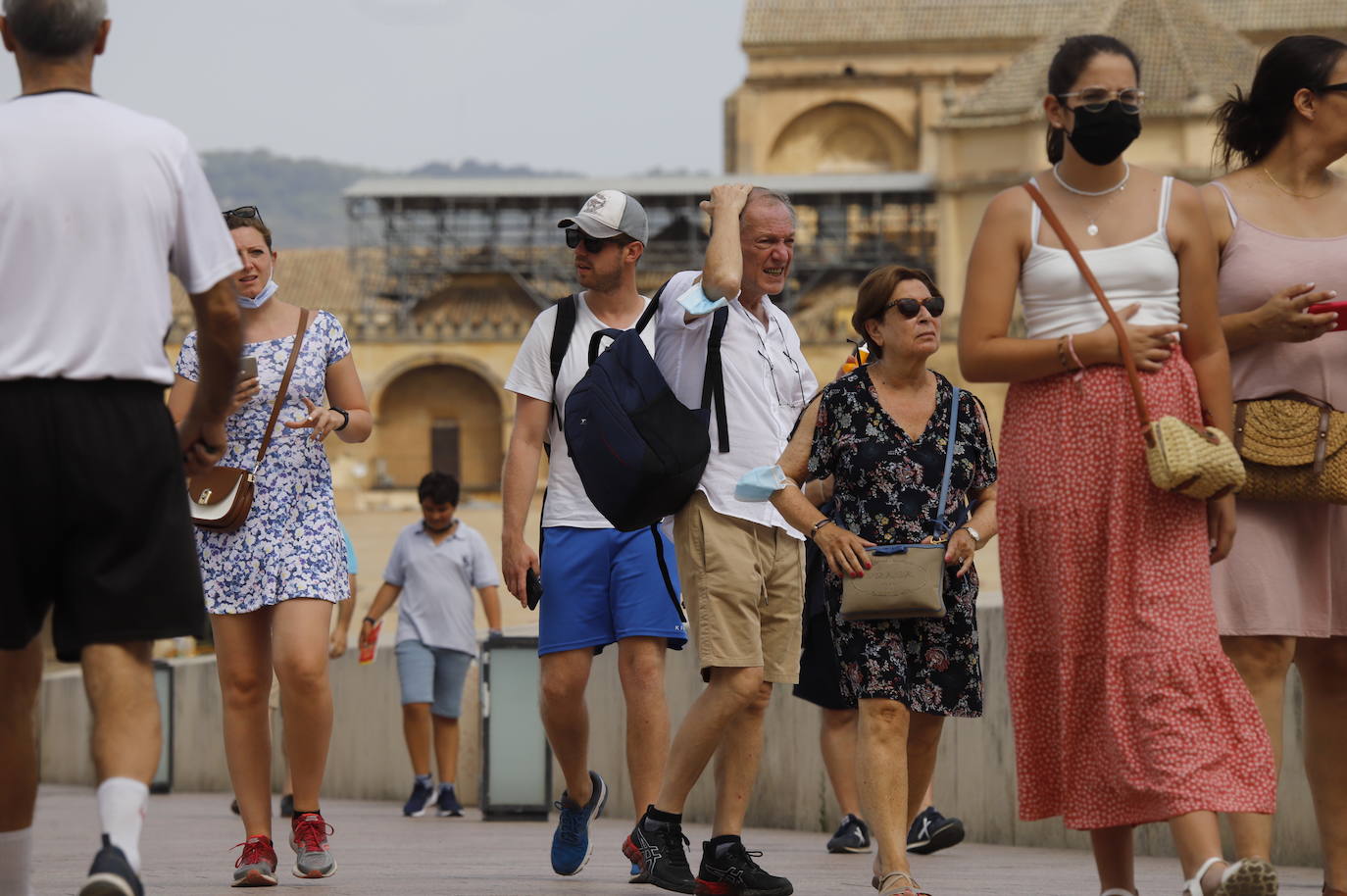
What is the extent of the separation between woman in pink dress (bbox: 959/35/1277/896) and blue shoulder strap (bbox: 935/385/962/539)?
1.26 meters

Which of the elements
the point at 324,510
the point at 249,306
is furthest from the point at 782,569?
the point at 249,306

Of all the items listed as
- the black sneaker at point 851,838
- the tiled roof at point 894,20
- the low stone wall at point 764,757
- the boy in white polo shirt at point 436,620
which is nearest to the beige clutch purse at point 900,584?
the low stone wall at point 764,757

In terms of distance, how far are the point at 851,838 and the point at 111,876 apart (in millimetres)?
5382

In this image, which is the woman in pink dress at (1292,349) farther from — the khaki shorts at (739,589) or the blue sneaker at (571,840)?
the blue sneaker at (571,840)

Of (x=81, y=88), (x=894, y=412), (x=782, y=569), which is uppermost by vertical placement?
(x=81, y=88)

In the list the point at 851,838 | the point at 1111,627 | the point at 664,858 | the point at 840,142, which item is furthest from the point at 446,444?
the point at 1111,627

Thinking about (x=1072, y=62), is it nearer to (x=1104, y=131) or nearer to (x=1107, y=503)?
(x=1104, y=131)

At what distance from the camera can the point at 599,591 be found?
24.3 feet

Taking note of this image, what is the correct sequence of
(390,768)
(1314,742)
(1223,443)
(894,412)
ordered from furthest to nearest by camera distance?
1. (390,768)
2. (894,412)
3. (1314,742)
4. (1223,443)

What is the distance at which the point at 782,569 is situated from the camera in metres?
6.97

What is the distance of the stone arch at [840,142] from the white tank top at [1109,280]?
213 feet

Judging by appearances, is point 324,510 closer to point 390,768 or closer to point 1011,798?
point 1011,798

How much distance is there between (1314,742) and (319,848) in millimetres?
2985

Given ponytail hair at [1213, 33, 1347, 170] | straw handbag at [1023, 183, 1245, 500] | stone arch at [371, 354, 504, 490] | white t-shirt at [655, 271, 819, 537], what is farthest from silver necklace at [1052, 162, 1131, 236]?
stone arch at [371, 354, 504, 490]
